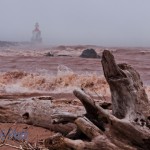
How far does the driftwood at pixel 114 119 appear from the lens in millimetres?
3840

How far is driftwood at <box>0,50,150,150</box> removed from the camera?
3840 mm

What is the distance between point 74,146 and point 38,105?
8.38ft

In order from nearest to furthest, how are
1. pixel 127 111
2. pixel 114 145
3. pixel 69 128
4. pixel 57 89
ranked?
pixel 114 145 → pixel 127 111 → pixel 69 128 → pixel 57 89

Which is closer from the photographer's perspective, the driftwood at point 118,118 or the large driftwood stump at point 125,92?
the driftwood at point 118,118

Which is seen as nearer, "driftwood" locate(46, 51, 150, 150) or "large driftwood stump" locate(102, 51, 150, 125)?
"driftwood" locate(46, 51, 150, 150)

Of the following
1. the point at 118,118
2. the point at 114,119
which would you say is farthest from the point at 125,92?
the point at 114,119

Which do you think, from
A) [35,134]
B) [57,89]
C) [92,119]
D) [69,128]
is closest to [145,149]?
[92,119]

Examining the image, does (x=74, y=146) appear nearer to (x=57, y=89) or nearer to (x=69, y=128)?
(x=69, y=128)

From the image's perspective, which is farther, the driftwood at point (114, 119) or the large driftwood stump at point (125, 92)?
the large driftwood stump at point (125, 92)

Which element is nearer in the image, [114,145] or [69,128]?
[114,145]

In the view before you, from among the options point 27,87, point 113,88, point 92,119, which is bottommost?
point 27,87

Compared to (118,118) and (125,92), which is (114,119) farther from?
(125,92)

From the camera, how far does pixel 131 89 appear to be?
4.16m

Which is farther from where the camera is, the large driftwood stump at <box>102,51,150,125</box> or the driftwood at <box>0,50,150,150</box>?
the large driftwood stump at <box>102,51,150,125</box>
